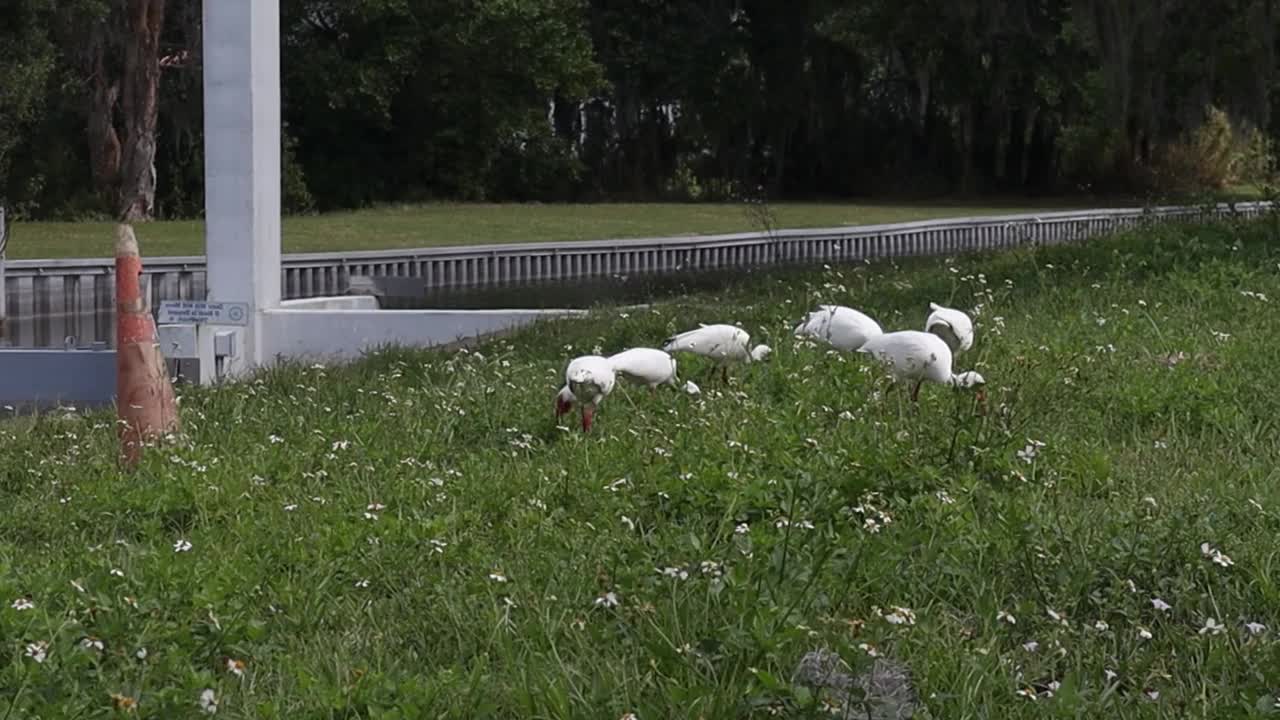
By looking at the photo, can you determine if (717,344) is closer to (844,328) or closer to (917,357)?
(844,328)

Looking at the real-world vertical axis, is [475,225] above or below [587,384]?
above

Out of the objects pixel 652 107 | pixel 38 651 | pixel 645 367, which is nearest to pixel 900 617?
pixel 38 651

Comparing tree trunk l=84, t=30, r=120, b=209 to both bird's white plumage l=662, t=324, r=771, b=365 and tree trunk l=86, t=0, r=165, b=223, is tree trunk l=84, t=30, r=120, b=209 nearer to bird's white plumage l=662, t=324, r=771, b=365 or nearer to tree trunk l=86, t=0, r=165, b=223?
tree trunk l=86, t=0, r=165, b=223

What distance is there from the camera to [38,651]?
377cm

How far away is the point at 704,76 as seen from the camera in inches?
1870

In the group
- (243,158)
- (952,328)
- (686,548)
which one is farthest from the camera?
(243,158)

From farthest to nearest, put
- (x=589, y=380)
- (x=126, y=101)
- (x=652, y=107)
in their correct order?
(x=652, y=107)
(x=126, y=101)
(x=589, y=380)

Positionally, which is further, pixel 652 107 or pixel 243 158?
pixel 652 107

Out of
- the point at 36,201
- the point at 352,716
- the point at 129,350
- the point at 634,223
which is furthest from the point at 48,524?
the point at 36,201

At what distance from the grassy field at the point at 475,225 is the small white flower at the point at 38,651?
22348 mm

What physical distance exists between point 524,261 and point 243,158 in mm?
12112

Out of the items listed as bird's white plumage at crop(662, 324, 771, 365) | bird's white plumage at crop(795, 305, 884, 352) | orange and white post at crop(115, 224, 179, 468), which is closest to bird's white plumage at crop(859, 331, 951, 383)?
bird's white plumage at crop(795, 305, 884, 352)

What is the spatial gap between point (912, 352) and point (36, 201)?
32434mm

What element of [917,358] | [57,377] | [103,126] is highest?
[103,126]
